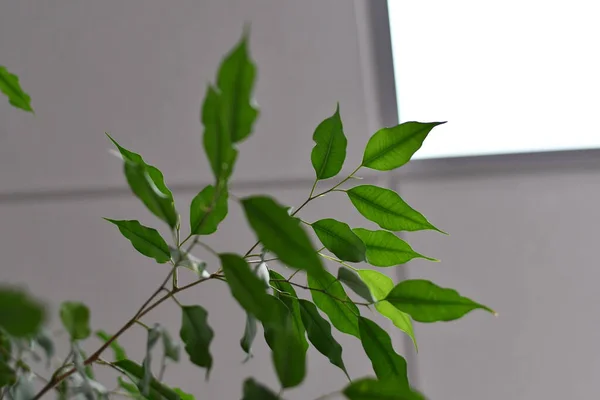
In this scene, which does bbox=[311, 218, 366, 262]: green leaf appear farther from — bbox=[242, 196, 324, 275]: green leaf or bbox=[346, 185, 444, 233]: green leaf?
bbox=[242, 196, 324, 275]: green leaf

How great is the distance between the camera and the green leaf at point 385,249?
420 mm

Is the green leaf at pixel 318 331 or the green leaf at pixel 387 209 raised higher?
the green leaf at pixel 387 209

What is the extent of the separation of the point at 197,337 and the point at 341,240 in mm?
110

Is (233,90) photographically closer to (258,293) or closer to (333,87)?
(258,293)

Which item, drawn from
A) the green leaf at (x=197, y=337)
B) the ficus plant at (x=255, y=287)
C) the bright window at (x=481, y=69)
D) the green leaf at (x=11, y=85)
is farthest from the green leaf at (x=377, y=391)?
the bright window at (x=481, y=69)

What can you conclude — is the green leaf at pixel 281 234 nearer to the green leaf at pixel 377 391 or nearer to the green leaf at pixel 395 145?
the green leaf at pixel 377 391

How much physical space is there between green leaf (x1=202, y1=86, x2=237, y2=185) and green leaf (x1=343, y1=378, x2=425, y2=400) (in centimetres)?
9

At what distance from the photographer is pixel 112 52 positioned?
1007 mm

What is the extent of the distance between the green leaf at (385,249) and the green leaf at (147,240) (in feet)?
0.42

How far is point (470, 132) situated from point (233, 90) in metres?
0.91

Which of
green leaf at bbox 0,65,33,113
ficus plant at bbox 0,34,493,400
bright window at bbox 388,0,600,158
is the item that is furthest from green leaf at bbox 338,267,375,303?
bright window at bbox 388,0,600,158

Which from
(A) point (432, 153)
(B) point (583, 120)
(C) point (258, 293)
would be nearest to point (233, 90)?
(C) point (258, 293)

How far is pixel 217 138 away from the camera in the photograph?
25 centimetres

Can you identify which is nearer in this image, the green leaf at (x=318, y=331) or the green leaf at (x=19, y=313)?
the green leaf at (x=19, y=313)
